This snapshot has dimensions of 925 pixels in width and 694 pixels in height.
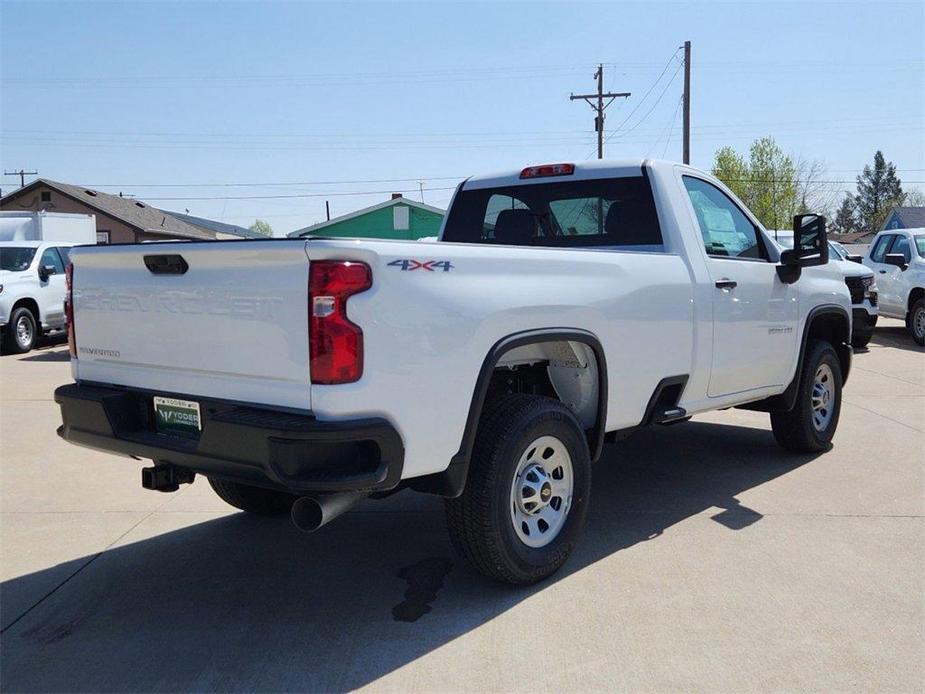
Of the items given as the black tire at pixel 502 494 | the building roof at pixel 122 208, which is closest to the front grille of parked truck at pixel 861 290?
the black tire at pixel 502 494

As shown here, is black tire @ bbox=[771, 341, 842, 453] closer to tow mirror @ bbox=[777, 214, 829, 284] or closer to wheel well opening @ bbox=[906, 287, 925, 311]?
tow mirror @ bbox=[777, 214, 829, 284]

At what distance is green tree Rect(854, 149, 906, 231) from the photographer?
116 m

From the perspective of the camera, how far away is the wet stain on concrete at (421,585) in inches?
156

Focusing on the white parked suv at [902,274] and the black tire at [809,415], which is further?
the white parked suv at [902,274]

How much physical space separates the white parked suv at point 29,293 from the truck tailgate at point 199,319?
12.0m

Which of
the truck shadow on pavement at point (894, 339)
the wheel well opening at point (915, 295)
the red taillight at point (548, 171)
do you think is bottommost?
the truck shadow on pavement at point (894, 339)

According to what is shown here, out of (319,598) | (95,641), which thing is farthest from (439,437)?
(95,641)

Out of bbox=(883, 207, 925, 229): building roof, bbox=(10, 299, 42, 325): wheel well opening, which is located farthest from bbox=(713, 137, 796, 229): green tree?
bbox=(10, 299, 42, 325): wheel well opening

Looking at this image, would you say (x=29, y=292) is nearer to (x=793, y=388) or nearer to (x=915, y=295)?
(x=793, y=388)

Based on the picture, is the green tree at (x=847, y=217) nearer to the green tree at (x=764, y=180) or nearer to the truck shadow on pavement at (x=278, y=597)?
the green tree at (x=764, y=180)

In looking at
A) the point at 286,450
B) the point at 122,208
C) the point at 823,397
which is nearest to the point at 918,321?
the point at 823,397

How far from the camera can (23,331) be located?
597 inches

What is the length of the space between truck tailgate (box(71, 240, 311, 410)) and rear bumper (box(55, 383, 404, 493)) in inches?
4.3

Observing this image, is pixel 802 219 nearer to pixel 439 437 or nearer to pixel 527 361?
pixel 527 361
